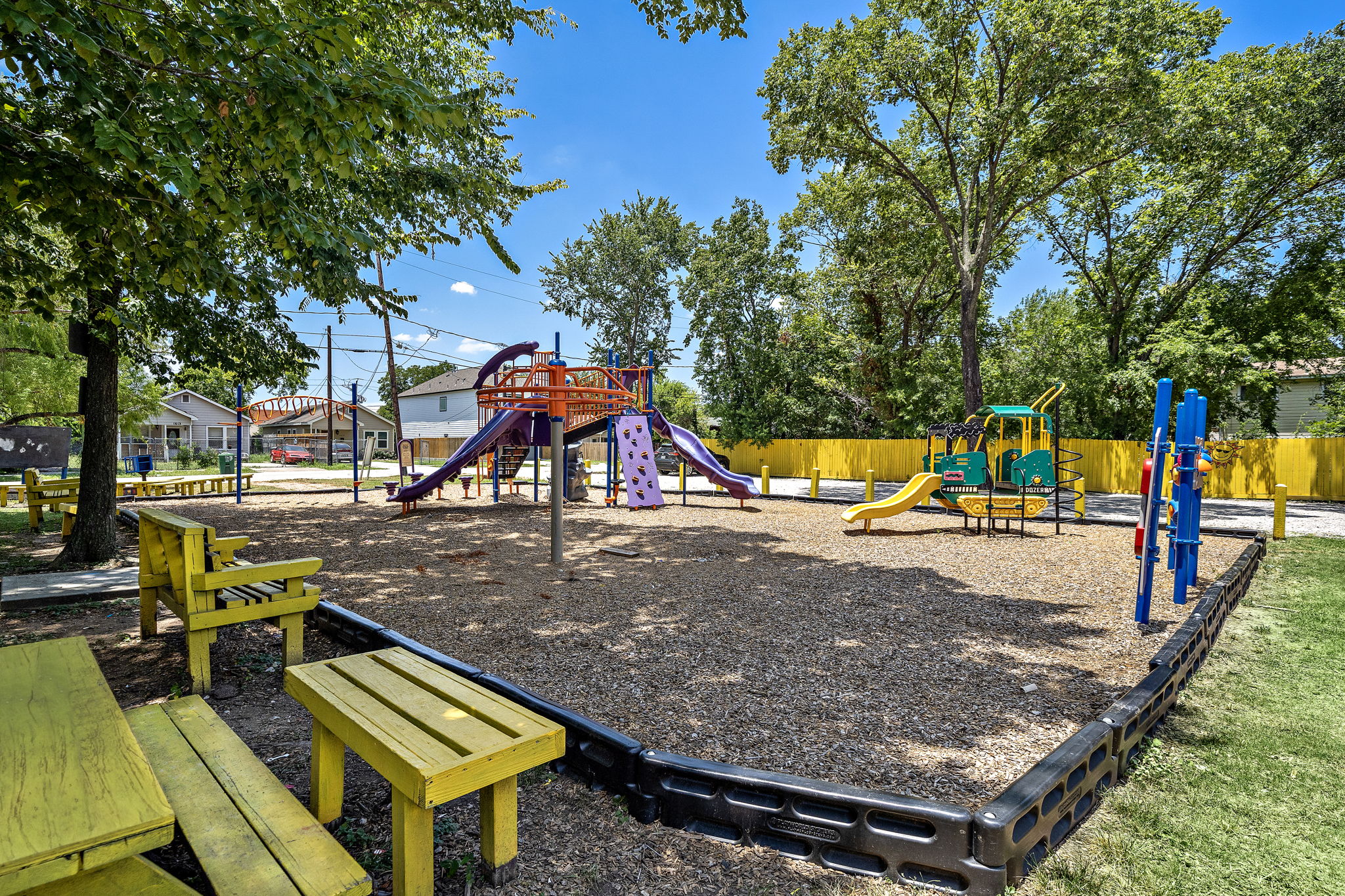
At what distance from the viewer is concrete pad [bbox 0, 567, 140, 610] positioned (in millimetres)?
5672

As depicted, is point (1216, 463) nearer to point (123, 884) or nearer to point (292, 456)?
point (123, 884)

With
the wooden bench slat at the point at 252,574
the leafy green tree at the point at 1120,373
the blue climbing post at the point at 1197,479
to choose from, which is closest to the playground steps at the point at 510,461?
the wooden bench slat at the point at 252,574

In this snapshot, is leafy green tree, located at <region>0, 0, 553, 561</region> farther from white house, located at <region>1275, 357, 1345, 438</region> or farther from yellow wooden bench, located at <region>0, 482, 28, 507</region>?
white house, located at <region>1275, 357, 1345, 438</region>

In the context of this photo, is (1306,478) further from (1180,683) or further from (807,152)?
(1180,683)

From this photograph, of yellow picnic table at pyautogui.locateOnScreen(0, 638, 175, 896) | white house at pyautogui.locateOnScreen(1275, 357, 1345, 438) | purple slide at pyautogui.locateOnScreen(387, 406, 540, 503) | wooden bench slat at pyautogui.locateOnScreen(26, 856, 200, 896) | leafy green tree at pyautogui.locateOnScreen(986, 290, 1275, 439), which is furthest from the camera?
white house at pyautogui.locateOnScreen(1275, 357, 1345, 438)

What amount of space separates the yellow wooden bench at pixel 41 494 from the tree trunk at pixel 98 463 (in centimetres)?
331

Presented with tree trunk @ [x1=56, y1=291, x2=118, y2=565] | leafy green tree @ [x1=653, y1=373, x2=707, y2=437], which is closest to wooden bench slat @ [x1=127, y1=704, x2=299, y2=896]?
tree trunk @ [x1=56, y1=291, x2=118, y2=565]

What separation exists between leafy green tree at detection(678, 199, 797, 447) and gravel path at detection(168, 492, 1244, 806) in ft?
69.9

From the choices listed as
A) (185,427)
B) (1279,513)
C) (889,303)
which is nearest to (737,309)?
(889,303)

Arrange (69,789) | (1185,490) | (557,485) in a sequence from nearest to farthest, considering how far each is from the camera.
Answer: (69,789) < (1185,490) < (557,485)

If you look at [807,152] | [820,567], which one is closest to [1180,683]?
[820,567]

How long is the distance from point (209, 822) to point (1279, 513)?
570 inches

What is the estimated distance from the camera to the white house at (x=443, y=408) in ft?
176

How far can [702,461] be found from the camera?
52.5ft
